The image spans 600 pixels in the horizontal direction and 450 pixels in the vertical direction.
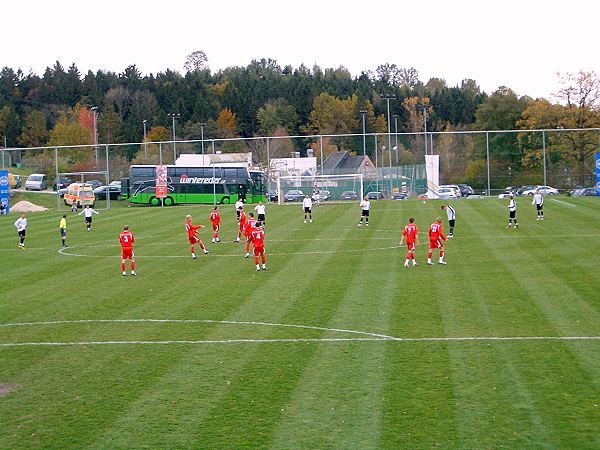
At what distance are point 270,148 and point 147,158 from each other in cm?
1551

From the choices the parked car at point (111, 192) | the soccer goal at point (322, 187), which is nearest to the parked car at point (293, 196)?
the soccer goal at point (322, 187)

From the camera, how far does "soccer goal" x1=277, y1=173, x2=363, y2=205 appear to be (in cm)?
7219

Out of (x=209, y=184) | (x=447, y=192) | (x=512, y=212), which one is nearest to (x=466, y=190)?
(x=447, y=192)

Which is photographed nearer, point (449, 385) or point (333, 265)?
point (449, 385)

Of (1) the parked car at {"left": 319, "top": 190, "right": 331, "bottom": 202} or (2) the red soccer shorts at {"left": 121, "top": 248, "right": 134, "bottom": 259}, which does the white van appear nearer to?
(1) the parked car at {"left": 319, "top": 190, "right": 331, "bottom": 202}

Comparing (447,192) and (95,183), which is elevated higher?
(95,183)

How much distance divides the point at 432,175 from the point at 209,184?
2237cm

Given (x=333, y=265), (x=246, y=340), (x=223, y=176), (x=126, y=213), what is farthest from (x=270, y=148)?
(x=246, y=340)

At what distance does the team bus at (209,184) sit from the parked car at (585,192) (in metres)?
29.8

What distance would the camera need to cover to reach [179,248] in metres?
37.4

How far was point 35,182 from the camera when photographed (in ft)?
274

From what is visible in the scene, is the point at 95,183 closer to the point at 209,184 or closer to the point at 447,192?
the point at 209,184

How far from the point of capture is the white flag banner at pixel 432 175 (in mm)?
69000

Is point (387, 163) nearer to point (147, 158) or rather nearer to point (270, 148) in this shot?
point (270, 148)
